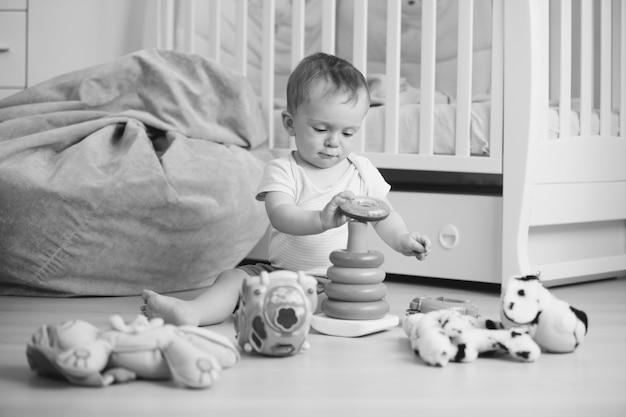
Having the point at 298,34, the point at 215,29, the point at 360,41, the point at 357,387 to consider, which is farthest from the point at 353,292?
the point at 215,29

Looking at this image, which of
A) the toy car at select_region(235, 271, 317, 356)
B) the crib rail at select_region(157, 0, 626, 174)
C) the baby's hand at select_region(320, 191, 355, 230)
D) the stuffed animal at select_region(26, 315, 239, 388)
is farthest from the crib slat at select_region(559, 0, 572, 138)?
the stuffed animal at select_region(26, 315, 239, 388)

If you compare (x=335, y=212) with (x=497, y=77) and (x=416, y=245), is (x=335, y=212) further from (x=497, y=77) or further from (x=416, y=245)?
(x=497, y=77)

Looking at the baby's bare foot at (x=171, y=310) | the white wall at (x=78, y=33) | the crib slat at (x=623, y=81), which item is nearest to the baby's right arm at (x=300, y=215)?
the baby's bare foot at (x=171, y=310)

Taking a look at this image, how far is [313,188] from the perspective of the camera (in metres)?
1.66

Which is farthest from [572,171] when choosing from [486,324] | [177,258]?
[177,258]

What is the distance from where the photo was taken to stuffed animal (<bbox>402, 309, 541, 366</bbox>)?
127 cm

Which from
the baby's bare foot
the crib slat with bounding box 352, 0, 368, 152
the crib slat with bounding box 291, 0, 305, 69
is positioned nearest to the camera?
the baby's bare foot

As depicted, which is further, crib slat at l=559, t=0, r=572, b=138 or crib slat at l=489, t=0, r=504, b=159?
crib slat at l=559, t=0, r=572, b=138

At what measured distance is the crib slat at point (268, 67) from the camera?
230cm

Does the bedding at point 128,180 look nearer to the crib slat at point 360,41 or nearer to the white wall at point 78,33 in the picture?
the crib slat at point 360,41

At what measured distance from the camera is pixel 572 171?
2084 mm

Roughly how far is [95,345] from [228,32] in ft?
5.82

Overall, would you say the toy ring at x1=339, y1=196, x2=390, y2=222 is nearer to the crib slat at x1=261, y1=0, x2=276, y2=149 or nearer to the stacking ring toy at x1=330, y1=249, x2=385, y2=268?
the stacking ring toy at x1=330, y1=249, x2=385, y2=268

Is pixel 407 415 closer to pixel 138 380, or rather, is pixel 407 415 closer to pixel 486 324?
pixel 138 380
